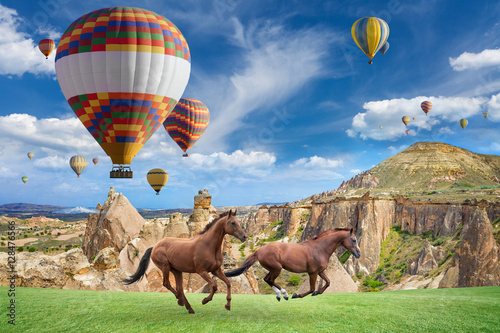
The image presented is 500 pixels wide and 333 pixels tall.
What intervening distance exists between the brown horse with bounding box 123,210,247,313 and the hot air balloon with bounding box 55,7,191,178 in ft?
62.3

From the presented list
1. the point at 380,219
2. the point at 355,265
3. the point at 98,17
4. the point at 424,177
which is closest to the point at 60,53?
the point at 98,17

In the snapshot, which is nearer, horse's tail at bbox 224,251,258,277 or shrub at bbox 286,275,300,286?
horse's tail at bbox 224,251,258,277

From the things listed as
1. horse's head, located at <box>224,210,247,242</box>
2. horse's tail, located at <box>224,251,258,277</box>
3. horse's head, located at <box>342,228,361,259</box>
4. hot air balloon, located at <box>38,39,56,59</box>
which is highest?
hot air balloon, located at <box>38,39,56,59</box>

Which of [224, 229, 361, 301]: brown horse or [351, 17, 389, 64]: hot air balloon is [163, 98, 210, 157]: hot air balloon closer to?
[351, 17, 389, 64]: hot air balloon

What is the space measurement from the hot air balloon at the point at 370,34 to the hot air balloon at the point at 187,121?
22.8 meters

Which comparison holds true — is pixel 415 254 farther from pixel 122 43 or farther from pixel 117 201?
pixel 122 43

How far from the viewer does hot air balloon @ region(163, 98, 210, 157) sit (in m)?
49.5

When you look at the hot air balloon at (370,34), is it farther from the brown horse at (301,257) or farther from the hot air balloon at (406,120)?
the hot air balloon at (406,120)

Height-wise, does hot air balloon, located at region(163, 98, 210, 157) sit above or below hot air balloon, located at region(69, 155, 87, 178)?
above

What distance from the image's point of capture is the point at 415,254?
70.4 meters

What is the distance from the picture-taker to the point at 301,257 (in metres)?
8.23

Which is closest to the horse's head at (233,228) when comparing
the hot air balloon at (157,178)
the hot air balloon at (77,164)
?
the hot air balloon at (157,178)

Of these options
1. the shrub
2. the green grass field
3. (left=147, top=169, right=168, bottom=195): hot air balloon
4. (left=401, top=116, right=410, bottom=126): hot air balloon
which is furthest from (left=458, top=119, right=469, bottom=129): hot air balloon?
the green grass field

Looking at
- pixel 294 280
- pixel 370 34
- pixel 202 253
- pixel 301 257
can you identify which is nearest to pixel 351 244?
pixel 301 257
